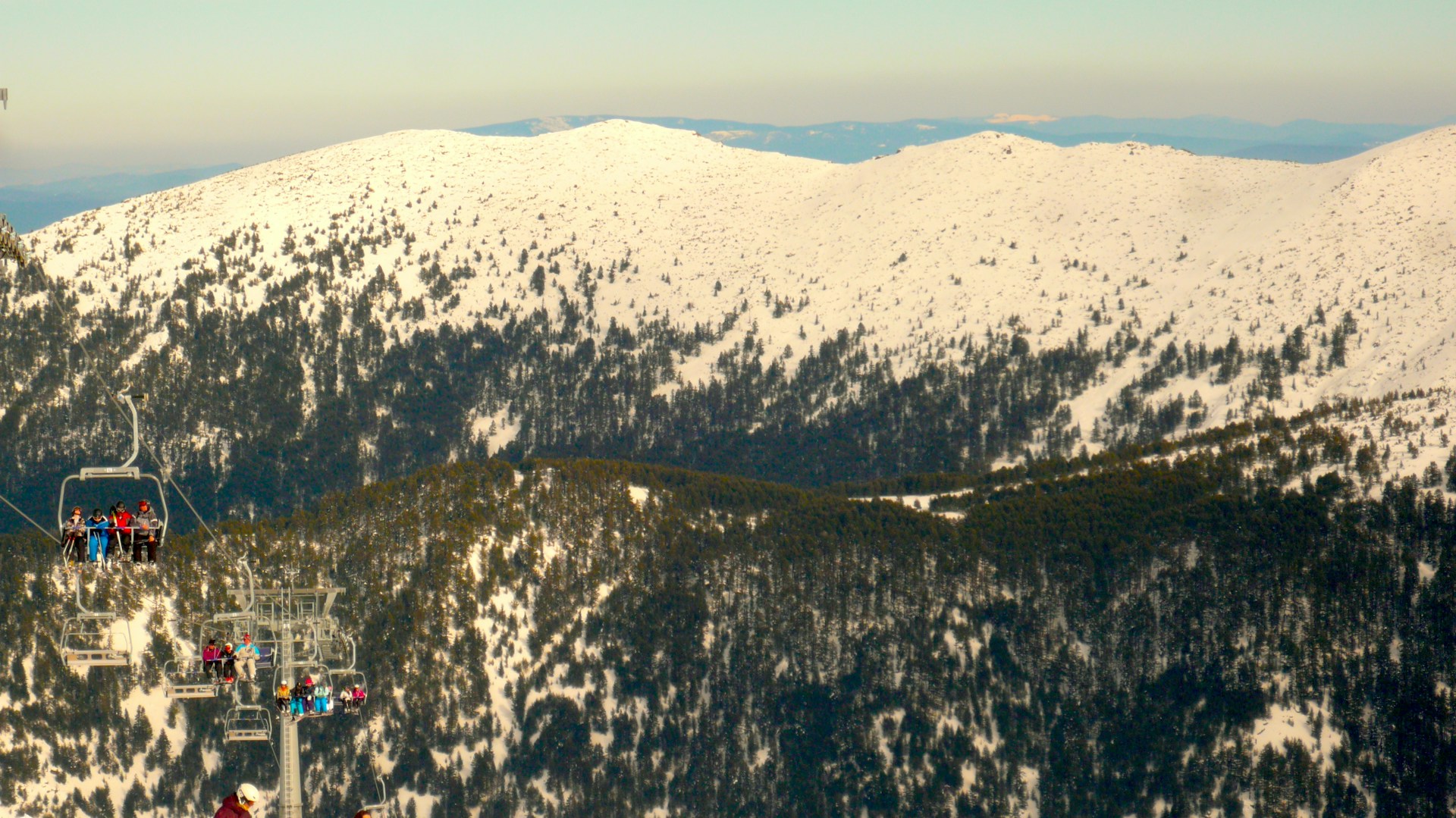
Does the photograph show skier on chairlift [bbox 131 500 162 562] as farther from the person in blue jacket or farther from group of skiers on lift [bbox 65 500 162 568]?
the person in blue jacket

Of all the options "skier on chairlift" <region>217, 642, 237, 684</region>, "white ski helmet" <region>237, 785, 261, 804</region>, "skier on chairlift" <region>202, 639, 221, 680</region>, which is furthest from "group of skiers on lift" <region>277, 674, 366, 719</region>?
"white ski helmet" <region>237, 785, 261, 804</region>

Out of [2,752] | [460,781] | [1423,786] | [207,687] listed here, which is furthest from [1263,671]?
[207,687]

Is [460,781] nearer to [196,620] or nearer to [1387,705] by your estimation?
[196,620]

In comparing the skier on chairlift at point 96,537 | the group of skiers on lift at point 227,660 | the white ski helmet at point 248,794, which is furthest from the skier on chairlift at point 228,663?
the white ski helmet at point 248,794

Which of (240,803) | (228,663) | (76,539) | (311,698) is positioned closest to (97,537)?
(76,539)

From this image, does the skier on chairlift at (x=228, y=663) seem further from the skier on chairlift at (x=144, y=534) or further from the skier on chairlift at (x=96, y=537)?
the skier on chairlift at (x=96, y=537)
